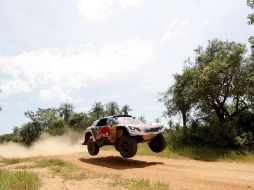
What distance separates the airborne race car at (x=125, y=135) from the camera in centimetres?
1789

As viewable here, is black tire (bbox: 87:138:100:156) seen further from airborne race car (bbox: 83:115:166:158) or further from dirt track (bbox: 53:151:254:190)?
dirt track (bbox: 53:151:254:190)

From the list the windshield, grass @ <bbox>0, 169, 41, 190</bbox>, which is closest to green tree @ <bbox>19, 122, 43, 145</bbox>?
the windshield

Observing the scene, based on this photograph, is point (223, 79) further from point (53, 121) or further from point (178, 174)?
point (53, 121)

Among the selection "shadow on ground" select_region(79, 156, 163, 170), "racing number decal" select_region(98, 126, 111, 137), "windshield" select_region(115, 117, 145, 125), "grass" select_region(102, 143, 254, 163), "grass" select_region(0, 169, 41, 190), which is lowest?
"grass" select_region(0, 169, 41, 190)

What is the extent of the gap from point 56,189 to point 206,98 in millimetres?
17513

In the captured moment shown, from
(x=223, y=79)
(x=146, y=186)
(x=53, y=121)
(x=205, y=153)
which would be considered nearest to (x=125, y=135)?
(x=146, y=186)

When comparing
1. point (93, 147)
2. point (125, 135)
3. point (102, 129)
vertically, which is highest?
point (102, 129)

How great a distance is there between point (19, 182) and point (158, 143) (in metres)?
8.81

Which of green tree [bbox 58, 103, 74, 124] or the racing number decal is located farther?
green tree [bbox 58, 103, 74, 124]

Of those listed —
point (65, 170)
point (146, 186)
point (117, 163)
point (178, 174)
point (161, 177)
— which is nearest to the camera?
point (146, 186)

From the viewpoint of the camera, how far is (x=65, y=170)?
1623 centimetres

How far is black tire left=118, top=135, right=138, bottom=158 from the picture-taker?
17.6 meters

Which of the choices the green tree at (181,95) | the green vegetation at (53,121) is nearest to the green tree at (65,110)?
the green vegetation at (53,121)

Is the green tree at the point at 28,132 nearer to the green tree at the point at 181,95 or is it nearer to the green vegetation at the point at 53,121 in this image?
the green vegetation at the point at 53,121
